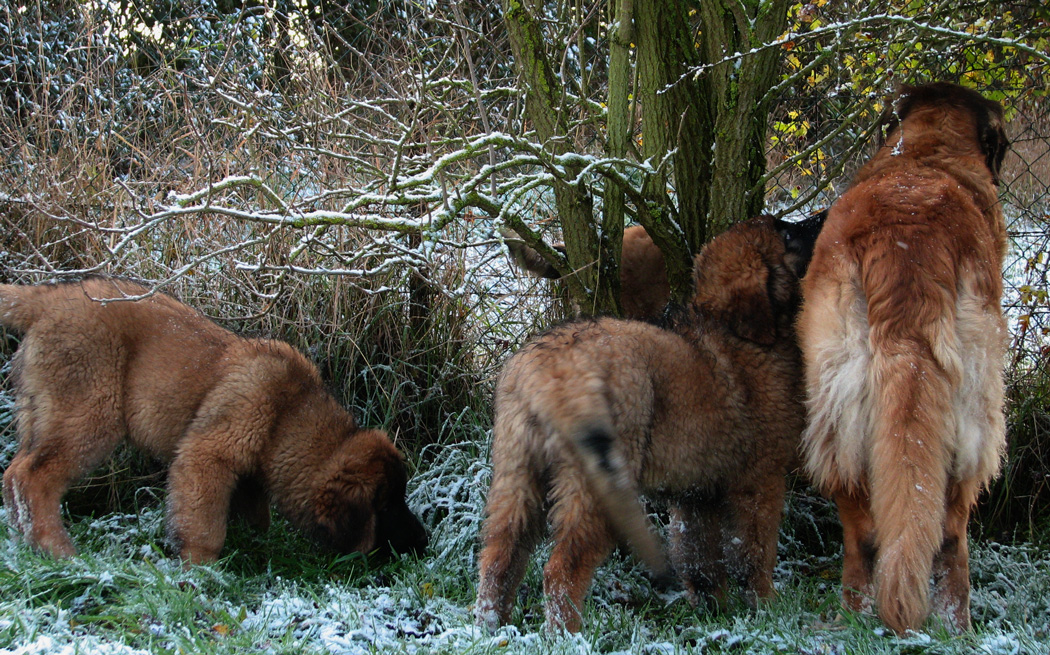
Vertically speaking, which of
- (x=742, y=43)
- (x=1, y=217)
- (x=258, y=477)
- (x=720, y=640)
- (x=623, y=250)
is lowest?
(x=720, y=640)

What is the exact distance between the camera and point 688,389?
11.0 ft

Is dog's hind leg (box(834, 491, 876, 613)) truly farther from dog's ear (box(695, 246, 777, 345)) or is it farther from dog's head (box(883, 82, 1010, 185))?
dog's head (box(883, 82, 1010, 185))

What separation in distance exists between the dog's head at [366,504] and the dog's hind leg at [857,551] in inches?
82.5

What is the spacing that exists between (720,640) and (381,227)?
7.75 feet

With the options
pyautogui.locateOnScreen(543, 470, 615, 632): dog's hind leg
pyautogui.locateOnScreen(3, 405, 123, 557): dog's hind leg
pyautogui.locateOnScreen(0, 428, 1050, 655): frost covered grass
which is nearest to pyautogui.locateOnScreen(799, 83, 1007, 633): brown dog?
pyautogui.locateOnScreen(0, 428, 1050, 655): frost covered grass

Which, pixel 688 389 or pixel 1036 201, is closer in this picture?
pixel 688 389

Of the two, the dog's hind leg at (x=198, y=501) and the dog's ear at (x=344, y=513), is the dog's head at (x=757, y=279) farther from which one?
the dog's hind leg at (x=198, y=501)

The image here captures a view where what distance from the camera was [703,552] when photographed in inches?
147

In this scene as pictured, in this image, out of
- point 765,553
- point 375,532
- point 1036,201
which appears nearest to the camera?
point 765,553

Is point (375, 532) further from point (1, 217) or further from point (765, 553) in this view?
point (1, 217)

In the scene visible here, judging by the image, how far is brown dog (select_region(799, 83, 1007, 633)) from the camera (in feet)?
9.20

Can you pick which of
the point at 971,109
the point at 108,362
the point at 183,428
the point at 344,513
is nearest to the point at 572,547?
the point at 344,513

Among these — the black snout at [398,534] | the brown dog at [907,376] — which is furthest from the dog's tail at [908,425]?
the black snout at [398,534]

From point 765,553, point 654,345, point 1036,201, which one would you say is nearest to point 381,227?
point 654,345
